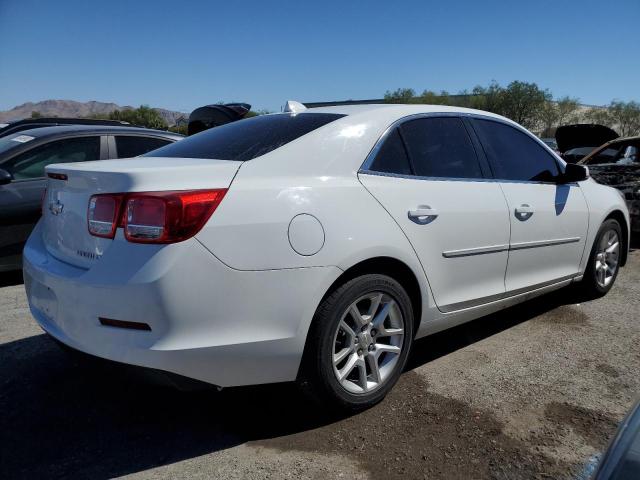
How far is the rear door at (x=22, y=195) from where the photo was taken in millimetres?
4648

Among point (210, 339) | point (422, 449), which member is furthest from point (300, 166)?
point (422, 449)

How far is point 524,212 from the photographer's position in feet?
11.1

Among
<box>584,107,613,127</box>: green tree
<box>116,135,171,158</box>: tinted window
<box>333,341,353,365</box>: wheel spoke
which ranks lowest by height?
<box>333,341,353,365</box>: wheel spoke

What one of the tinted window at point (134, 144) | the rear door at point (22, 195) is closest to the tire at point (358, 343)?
the rear door at point (22, 195)

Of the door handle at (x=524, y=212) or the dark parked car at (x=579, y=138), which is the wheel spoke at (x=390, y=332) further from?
the dark parked car at (x=579, y=138)

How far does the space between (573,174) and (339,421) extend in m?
2.70

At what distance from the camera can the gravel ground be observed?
221 cm

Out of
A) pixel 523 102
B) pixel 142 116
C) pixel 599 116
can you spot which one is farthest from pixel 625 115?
pixel 142 116

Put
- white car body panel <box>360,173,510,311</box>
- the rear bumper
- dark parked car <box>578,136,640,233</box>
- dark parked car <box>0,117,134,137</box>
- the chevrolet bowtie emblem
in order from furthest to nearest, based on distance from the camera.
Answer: dark parked car <box>0,117,134,137</box> → dark parked car <box>578,136,640,233</box> → white car body panel <box>360,173,510,311</box> → the chevrolet bowtie emblem → the rear bumper

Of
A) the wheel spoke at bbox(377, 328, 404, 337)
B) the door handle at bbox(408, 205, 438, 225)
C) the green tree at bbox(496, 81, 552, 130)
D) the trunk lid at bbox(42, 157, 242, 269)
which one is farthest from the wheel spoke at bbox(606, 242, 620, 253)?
the green tree at bbox(496, 81, 552, 130)

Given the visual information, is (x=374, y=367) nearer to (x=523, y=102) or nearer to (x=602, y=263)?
(x=602, y=263)

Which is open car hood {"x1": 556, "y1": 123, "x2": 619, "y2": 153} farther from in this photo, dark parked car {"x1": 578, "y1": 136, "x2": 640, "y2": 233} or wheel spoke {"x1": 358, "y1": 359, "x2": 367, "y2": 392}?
wheel spoke {"x1": 358, "y1": 359, "x2": 367, "y2": 392}

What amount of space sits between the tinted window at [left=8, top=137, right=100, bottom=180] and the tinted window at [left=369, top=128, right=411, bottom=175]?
361 cm

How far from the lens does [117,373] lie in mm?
2166
